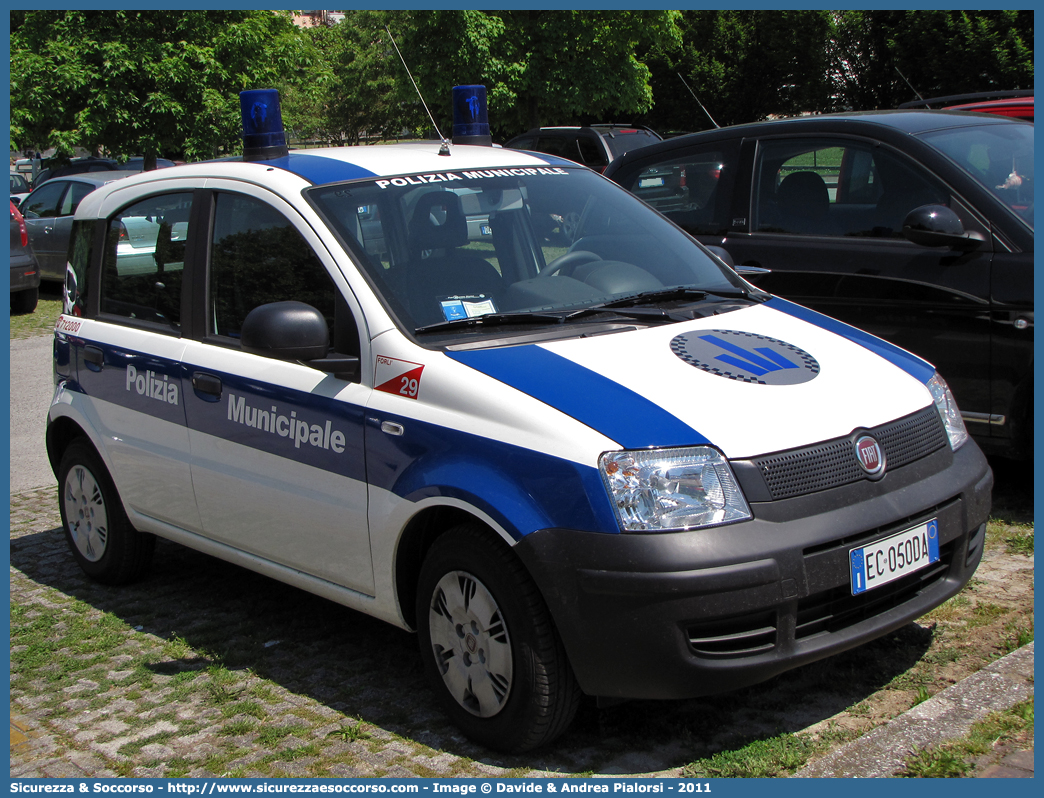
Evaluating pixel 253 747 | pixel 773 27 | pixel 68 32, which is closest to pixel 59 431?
pixel 253 747

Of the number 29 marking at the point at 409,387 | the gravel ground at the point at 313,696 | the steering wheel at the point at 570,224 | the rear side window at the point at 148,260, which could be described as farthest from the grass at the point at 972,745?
the rear side window at the point at 148,260

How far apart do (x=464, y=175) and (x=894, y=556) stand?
7.33 ft

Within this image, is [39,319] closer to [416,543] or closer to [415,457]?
[416,543]

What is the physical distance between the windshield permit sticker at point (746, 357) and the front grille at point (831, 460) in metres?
0.29

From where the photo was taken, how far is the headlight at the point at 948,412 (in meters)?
3.83

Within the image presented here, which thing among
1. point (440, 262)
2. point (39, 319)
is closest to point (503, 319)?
point (440, 262)

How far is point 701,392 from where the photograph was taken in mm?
3385

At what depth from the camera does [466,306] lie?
12.9 feet

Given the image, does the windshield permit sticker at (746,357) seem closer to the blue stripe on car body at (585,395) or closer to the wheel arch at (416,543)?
the blue stripe on car body at (585,395)

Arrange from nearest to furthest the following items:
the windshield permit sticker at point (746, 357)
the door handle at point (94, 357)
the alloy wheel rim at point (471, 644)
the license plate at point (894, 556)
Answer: the license plate at point (894, 556) → the alloy wheel rim at point (471, 644) → the windshield permit sticker at point (746, 357) → the door handle at point (94, 357)

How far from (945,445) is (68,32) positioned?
17586 millimetres

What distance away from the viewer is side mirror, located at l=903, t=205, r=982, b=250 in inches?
207

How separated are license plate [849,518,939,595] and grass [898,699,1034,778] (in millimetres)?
500
